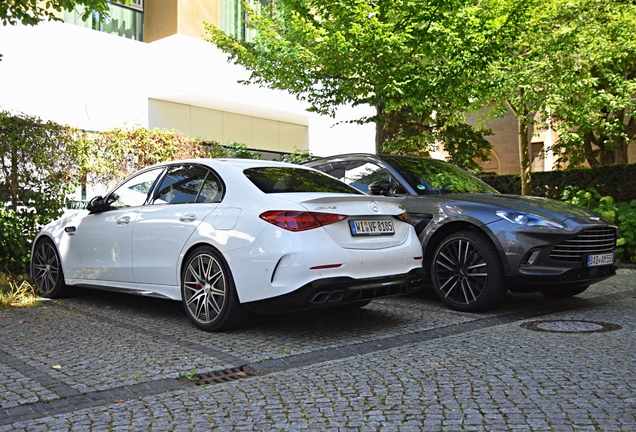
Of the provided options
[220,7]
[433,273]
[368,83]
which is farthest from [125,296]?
[220,7]

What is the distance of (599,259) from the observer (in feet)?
22.7

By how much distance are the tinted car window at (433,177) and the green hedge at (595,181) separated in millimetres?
6230

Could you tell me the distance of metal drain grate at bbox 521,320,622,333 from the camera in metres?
6.01

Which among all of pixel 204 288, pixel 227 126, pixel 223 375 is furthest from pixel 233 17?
pixel 223 375

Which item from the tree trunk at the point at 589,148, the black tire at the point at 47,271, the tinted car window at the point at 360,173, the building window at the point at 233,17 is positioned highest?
the building window at the point at 233,17

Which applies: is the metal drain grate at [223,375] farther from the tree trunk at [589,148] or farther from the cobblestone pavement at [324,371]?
the tree trunk at [589,148]

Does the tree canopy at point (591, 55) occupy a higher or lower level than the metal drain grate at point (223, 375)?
higher

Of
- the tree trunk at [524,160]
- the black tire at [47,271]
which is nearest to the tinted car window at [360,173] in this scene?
the black tire at [47,271]

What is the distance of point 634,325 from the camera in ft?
20.5

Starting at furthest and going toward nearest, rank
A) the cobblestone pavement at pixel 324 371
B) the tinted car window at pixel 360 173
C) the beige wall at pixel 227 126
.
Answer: the beige wall at pixel 227 126, the tinted car window at pixel 360 173, the cobblestone pavement at pixel 324 371

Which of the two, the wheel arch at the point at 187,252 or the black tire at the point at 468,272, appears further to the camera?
the black tire at the point at 468,272

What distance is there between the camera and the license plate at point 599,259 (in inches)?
267

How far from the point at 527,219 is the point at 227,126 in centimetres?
1506

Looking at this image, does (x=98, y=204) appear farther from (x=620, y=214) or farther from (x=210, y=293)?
(x=620, y=214)
